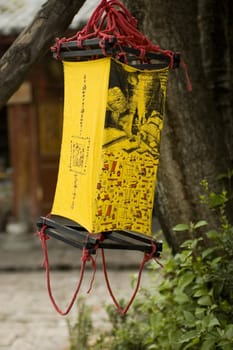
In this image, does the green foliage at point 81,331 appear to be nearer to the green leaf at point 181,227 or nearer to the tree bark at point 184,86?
the tree bark at point 184,86

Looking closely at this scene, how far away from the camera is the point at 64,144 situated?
3102 millimetres

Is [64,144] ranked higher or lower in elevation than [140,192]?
higher

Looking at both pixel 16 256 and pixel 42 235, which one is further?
pixel 16 256

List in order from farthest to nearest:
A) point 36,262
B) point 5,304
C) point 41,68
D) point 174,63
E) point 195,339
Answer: point 41,68 → point 36,262 → point 5,304 → point 195,339 → point 174,63

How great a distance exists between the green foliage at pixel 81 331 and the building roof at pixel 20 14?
3.96 meters

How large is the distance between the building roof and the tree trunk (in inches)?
161

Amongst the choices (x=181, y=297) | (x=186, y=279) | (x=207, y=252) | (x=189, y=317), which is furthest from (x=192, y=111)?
(x=189, y=317)

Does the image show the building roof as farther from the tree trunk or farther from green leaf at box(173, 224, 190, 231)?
green leaf at box(173, 224, 190, 231)

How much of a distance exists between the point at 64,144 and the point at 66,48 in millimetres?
416

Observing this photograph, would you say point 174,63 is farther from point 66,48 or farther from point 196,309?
point 196,309

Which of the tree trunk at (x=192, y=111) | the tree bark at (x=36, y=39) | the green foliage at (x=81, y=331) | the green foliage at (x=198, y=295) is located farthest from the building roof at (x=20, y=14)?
the green foliage at (x=198, y=295)

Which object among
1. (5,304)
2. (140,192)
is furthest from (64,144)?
(5,304)

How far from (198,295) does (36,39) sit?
1662mm

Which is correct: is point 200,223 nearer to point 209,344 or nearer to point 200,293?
point 200,293
